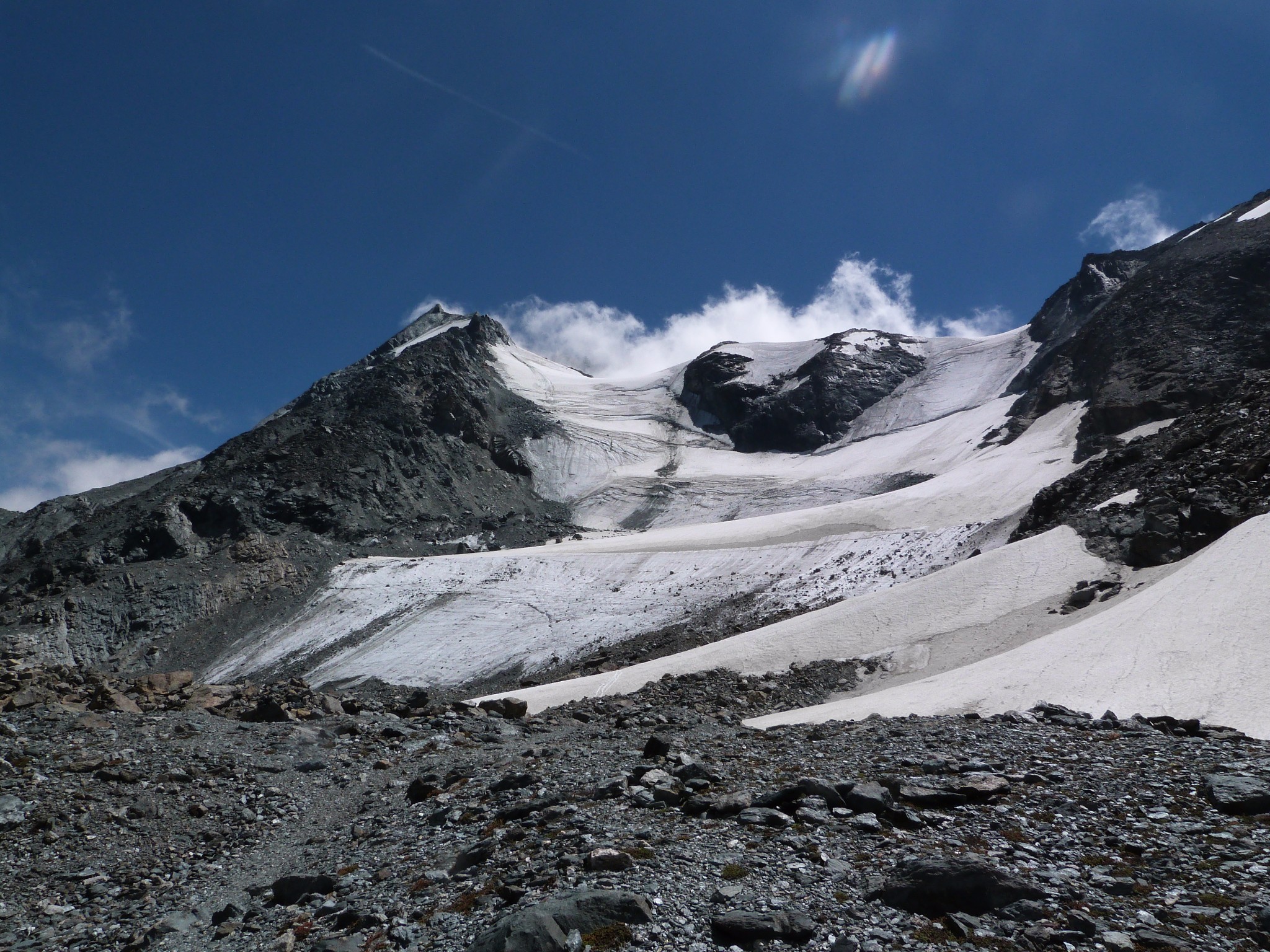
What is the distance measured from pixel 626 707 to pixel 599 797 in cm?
1243

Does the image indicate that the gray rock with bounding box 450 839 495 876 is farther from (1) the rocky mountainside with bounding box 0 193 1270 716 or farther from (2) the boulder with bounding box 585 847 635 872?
(1) the rocky mountainside with bounding box 0 193 1270 716

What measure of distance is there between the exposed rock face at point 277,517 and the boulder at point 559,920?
4971cm

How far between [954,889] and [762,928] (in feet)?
5.82

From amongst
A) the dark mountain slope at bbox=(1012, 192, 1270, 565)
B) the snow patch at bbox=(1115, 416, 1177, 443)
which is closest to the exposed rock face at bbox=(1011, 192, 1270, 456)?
the dark mountain slope at bbox=(1012, 192, 1270, 565)

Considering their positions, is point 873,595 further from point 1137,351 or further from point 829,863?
point 1137,351

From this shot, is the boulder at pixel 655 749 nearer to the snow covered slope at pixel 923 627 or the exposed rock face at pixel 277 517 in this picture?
the snow covered slope at pixel 923 627

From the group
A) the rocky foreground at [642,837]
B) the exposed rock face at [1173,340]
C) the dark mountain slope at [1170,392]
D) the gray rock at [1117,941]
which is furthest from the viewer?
the exposed rock face at [1173,340]

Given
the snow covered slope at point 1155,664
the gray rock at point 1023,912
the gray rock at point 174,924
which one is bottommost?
the snow covered slope at point 1155,664

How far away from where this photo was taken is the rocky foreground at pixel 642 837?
6.89 metres

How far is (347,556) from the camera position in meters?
64.2

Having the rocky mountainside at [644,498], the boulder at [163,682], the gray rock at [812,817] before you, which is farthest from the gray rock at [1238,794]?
the boulder at [163,682]

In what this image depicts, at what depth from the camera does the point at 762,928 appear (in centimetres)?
666

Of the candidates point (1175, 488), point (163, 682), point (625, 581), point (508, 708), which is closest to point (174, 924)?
point (508, 708)

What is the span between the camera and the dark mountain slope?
28.9 meters
